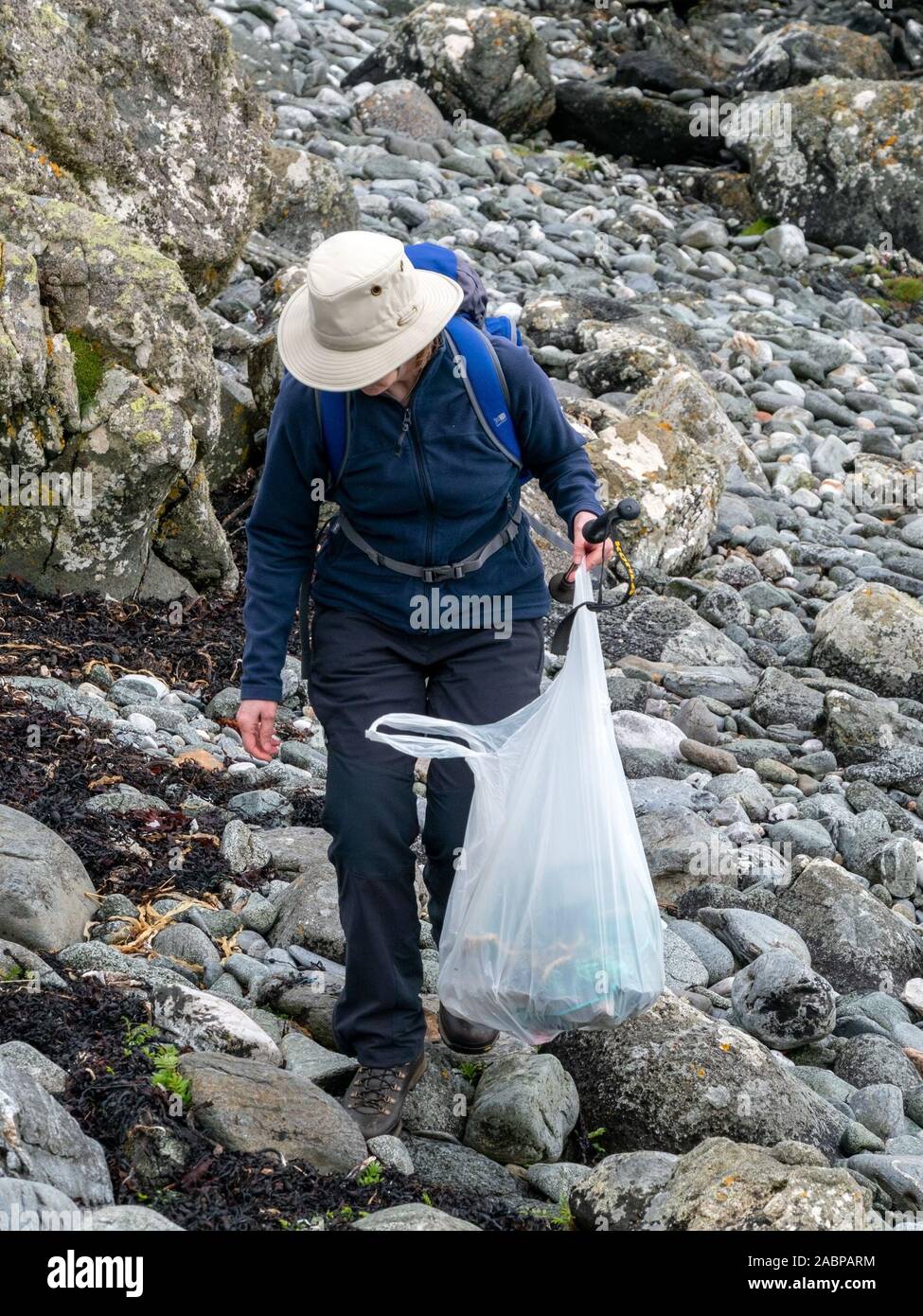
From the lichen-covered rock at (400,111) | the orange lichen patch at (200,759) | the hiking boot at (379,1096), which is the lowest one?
the orange lichen patch at (200,759)

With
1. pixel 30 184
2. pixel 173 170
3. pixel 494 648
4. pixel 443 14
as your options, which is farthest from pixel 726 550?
pixel 443 14

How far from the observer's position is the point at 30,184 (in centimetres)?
776

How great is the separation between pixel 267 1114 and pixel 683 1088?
49.2 inches

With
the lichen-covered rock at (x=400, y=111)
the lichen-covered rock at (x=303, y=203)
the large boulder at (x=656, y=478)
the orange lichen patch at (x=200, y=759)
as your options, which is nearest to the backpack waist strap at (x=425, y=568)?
the orange lichen patch at (x=200, y=759)

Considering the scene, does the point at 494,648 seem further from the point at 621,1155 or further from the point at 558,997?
the point at 621,1155

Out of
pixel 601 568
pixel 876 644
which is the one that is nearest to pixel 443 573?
pixel 601 568

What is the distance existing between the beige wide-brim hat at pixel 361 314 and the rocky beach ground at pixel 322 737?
1749mm

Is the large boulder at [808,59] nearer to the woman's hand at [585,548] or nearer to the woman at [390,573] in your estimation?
the woman's hand at [585,548]

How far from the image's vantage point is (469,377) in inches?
157

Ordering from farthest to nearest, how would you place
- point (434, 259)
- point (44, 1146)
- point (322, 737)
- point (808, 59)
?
point (808, 59) → point (322, 737) → point (434, 259) → point (44, 1146)

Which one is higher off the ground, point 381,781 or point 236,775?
point 381,781

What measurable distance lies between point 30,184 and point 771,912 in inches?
206

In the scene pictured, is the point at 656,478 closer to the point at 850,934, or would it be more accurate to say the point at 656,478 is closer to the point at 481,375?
the point at 850,934

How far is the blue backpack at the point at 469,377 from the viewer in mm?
3916
